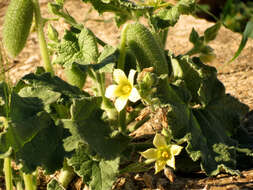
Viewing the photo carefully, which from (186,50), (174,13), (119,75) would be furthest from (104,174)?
(186,50)

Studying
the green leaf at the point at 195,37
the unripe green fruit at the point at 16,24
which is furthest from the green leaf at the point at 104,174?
the green leaf at the point at 195,37

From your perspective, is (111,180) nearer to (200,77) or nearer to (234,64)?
(200,77)

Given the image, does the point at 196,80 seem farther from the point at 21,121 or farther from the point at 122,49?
the point at 21,121

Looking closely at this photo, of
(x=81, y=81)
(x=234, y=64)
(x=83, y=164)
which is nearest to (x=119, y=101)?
(x=83, y=164)

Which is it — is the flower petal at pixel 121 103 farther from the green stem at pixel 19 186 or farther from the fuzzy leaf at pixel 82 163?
the green stem at pixel 19 186

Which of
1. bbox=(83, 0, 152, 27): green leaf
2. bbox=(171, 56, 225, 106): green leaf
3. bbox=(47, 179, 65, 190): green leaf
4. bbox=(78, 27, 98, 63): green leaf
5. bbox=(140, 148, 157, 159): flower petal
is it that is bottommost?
bbox=(47, 179, 65, 190): green leaf

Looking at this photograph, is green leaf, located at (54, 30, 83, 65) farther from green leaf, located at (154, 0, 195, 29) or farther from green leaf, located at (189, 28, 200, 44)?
green leaf, located at (189, 28, 200, 44)

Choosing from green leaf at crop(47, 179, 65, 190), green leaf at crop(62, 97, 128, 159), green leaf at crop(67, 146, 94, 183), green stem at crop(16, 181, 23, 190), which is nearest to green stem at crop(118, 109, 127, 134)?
green leaf at crop(62, 97, 128, 159)
